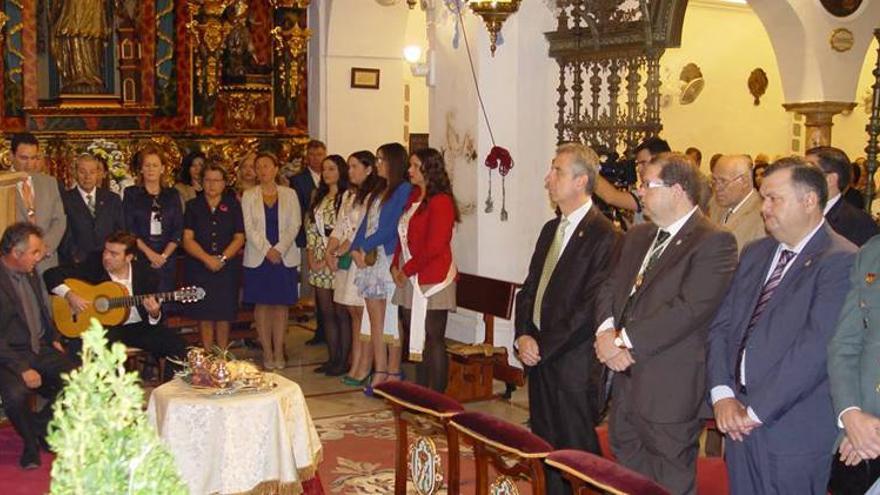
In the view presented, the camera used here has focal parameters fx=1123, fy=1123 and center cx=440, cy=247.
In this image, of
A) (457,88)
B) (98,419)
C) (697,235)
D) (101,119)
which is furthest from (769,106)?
(98,419)

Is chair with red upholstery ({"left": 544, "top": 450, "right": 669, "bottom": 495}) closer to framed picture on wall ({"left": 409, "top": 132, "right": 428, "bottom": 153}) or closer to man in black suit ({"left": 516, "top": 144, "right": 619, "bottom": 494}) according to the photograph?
man in black suit ({"left": 516, "top": 144, "right": 619, "bottom": 494})

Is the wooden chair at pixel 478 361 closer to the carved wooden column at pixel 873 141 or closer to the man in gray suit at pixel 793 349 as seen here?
the carved wooden column at pixel 873 141

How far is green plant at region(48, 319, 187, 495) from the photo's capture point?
1.81 m

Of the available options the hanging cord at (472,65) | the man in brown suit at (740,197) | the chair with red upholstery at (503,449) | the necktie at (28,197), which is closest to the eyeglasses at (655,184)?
the chair with red upholstery at (503,449)

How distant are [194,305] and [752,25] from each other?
9712mm

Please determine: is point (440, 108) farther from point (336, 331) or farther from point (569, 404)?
point (569, 404)

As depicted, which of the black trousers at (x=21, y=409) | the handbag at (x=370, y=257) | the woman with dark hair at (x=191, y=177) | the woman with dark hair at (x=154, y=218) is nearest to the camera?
the black trousers at (x=21, y=409)

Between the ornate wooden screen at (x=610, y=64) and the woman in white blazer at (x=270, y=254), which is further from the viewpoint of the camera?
the woman in white blazer at (x=270, y=254)

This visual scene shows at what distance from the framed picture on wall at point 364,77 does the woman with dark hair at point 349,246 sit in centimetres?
468

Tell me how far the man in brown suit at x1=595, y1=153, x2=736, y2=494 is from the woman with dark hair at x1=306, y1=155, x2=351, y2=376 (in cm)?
432

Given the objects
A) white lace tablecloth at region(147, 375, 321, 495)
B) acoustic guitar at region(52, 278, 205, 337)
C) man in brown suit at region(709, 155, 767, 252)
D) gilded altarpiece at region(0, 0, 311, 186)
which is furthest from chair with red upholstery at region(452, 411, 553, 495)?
gilded altarpiece at region(0, 0, 311, 186)

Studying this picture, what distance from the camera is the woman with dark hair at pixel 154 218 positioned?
8.30 m

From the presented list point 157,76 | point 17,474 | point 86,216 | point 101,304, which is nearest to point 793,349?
point 17,474

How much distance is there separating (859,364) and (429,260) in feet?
12.6
